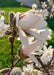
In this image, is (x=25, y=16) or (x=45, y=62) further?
(x=45, y=62)

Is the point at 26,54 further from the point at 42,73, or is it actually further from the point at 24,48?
the point at 42,73

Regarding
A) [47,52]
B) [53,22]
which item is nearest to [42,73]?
[47,52]

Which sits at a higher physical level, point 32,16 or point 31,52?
point 32,16

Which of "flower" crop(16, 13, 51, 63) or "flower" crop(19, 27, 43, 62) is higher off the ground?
"flower" crop(16, 13, 51, 63)

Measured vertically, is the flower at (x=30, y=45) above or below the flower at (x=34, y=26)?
below

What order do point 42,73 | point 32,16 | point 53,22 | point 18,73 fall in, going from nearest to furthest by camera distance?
point 32,16
point 18,73
point 42,73
point 53,22

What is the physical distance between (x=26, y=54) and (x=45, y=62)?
0.86m

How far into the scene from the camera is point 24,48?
3.34 ft

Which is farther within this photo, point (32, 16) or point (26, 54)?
point (26, 54)

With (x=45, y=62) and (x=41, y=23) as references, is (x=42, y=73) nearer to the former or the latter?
(x=45, y=62)

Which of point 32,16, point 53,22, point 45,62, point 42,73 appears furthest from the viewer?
point 53,22

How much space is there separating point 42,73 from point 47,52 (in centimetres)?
26

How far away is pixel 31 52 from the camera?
3.29ft

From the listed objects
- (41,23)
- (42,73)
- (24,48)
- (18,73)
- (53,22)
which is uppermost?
(41,23)
